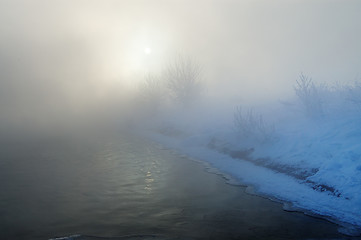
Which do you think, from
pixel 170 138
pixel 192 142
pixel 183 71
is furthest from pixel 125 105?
pixel 192 142

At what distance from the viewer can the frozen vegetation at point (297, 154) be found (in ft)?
46.9

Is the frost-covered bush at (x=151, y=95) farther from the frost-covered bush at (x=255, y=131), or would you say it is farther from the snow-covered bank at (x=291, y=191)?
the snow-covered bank at (x=291, y=191)

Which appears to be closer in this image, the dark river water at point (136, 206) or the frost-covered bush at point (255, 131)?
the dark river water at point (136, 206)

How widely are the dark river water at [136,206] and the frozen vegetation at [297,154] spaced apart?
1.47 m

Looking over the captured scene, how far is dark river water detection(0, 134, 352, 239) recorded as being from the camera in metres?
11.0

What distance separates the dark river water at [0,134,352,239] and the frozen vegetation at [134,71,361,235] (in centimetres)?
147

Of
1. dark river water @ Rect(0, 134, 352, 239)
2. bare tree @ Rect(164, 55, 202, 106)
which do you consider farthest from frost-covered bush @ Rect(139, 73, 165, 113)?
dark river water @ Rect(0, 134, 352, 239)

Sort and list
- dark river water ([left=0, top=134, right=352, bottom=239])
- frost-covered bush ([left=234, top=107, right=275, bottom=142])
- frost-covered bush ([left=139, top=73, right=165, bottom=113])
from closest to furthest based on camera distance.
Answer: dark river water ([left=0, top=134, right=352, bottom=239]), frost-covered bush ([left=234, top=107, right=275, bottom=142]), frost-covered bush ([left=139, top=73, right=165, bottom=113])

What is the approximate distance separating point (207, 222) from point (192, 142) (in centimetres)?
2381

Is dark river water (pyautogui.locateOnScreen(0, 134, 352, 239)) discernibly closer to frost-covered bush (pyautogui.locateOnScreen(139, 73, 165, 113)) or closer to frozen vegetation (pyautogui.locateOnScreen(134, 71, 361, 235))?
frozen vegetation (pyautogui.locateOnScreen(134, 71, 361, 235))

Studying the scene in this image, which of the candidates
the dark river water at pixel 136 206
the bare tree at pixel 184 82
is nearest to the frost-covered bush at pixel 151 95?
the bare tree at pixel 184 82

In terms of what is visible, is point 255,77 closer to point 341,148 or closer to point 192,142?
point 192,142

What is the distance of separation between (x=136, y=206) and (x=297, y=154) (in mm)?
12930

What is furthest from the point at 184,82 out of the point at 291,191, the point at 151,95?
the point at 291,191
